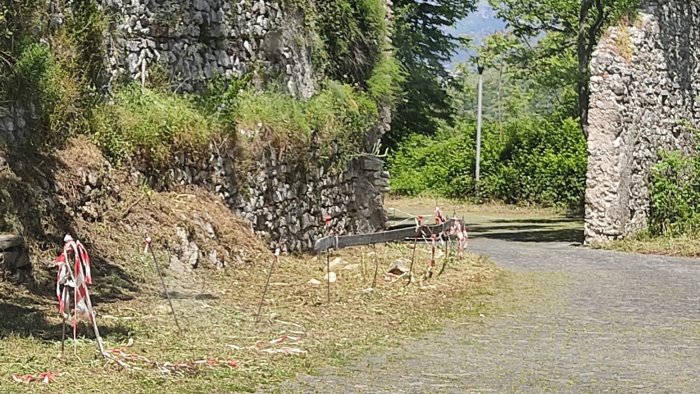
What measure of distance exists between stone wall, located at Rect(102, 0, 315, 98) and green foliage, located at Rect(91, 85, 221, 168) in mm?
403

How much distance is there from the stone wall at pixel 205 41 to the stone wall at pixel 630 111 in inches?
271

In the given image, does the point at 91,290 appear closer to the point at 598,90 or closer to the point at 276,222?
the point at 276,222

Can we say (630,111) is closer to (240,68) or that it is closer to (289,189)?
(289,189)

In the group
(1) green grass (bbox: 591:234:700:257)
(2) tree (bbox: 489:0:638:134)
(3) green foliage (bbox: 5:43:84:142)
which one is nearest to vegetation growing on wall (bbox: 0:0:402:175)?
(3) green foliage (bbox: 5:43:84:142)

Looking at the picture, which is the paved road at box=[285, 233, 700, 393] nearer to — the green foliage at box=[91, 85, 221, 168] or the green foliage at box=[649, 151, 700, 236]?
the green foliage at box=[91, 85, 221, 168]

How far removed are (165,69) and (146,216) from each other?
259 cm

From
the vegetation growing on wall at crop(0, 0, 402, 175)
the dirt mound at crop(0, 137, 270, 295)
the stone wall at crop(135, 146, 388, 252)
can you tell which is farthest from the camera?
the stone wall at crop(135, 146, 388, 252)

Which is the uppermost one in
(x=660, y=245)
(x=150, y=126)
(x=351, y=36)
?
(x=351, y=36)

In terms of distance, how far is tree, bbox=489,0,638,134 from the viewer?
74.0ft

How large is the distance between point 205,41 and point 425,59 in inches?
914

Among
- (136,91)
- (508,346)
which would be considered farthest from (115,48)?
(508,346)

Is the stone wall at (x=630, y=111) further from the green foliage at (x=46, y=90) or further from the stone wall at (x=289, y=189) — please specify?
the green foliage at (x=46, y=90)

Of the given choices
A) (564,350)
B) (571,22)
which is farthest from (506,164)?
(564,350)

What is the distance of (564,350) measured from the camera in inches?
349
